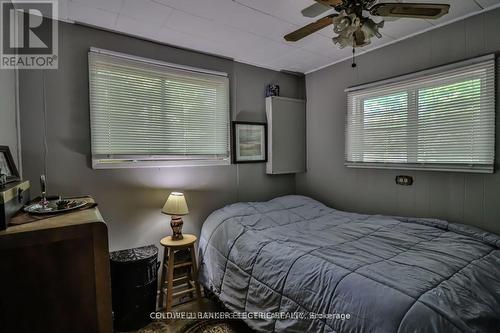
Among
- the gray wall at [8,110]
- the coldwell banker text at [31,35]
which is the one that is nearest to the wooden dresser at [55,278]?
the gray wall at [8,110]

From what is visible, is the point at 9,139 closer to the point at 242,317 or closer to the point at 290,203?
the point at 242,317

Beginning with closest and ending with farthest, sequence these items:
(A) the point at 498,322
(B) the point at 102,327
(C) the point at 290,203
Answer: (B) the point at 102,327
(A) the point at 498,322
(C) the point at 290,203

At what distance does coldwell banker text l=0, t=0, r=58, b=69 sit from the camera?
1.84 meters

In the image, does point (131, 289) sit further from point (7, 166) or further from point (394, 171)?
point (394, 171)

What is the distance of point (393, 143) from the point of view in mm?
2684

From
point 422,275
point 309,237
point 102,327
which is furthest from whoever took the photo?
→ point 309,237

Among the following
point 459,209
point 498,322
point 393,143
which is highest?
point 393,143

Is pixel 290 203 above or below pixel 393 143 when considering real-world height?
Result: below

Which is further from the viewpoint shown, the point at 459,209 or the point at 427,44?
the point at 427,44

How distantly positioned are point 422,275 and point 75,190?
2613 millimetres

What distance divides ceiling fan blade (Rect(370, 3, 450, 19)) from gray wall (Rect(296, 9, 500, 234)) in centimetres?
107

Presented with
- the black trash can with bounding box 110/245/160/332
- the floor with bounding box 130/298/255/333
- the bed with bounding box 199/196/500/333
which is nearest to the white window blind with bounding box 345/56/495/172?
the bed with bounding box 199/196/500/333

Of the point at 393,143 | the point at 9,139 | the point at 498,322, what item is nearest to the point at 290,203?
the point at 393,143

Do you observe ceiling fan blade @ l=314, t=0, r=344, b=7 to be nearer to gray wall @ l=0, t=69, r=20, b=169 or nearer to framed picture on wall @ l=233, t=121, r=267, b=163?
framed picture on wall @ l=233, t=121, r=267, b=163
